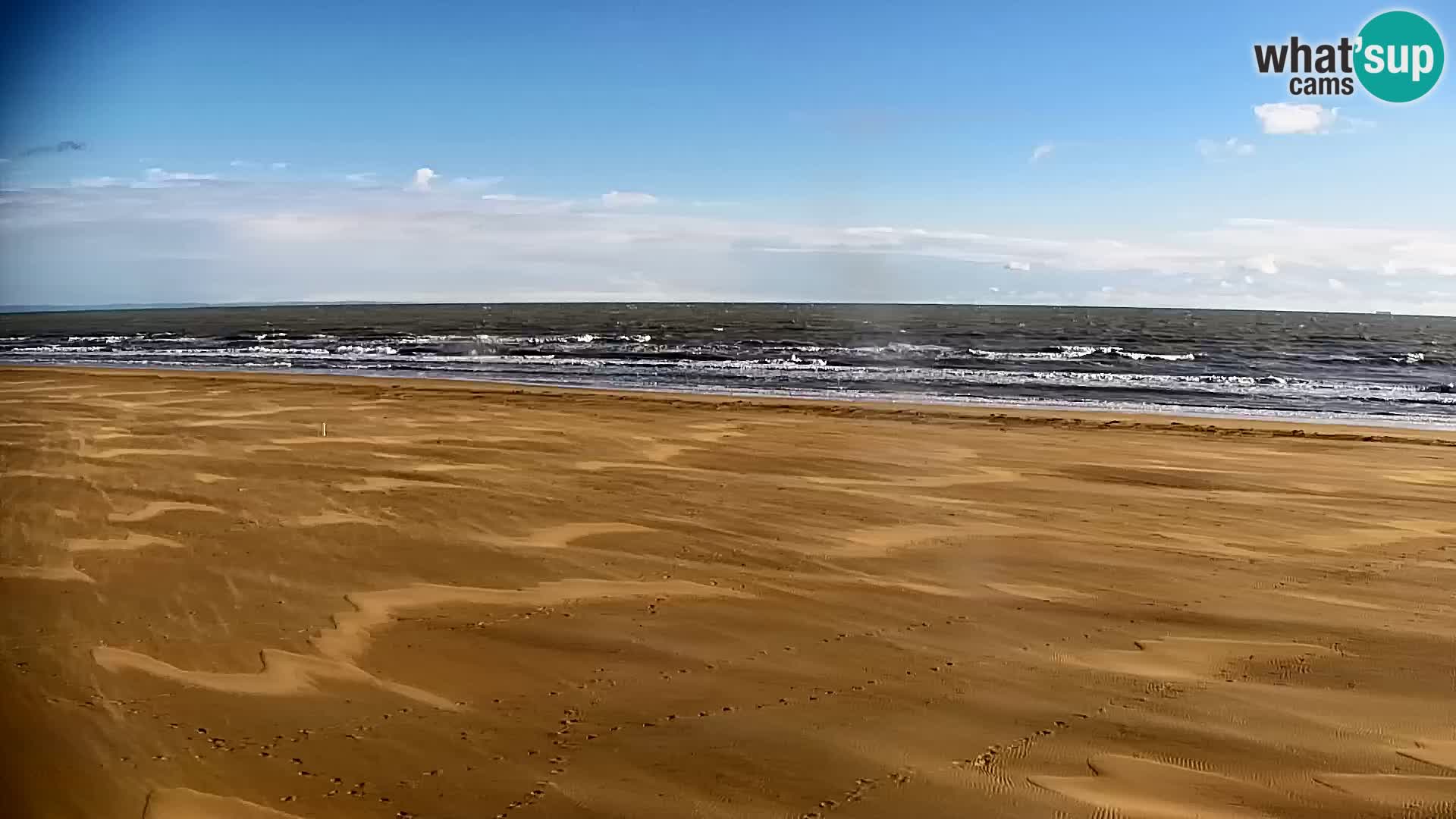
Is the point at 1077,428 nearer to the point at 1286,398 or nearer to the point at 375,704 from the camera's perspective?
the point at 1286,398

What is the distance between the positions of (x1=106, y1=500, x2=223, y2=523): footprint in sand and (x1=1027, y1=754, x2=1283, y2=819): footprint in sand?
24.6 ft

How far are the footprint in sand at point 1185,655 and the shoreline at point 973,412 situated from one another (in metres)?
11.1

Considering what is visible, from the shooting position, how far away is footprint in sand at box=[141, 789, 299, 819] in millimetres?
3459

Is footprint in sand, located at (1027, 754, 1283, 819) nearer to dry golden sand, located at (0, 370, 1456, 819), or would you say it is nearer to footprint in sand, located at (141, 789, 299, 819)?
dry golden sand, located at (0, 370, 1456, 819)

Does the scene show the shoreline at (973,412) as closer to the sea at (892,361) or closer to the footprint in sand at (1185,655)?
the sea at (892,361)

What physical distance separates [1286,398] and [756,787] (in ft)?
75.5

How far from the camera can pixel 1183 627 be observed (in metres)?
6.01

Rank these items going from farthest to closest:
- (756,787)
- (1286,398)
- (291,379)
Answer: (291,379), (1286,398), (756,787)

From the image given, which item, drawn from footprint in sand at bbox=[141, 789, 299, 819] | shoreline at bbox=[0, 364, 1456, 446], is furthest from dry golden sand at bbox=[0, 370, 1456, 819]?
shoreline at bbox=[0, 364, 1456, 446]

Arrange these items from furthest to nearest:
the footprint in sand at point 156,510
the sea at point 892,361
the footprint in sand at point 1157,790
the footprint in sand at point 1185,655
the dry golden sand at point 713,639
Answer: the sea at point 892,361
the footprint in sand at point 156,510
the footprint in sand at point 1185,655
the dry golden sand at point 713,639
the footprint in sand at point 1157,790

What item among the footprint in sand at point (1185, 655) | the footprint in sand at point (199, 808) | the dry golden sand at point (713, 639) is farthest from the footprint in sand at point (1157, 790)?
the footprint in sand at point (199, 808)

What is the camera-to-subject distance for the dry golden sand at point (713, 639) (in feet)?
12.7

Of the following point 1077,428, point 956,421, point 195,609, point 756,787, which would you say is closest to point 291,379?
point 956,421

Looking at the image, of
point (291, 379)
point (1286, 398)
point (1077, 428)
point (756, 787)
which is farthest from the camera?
point (291, 379)
